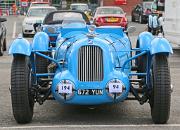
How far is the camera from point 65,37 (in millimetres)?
8531

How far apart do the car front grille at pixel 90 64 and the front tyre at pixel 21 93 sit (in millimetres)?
714

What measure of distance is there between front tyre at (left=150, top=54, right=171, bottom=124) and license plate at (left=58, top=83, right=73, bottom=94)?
3.59 feet

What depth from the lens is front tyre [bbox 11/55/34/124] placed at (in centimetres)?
689

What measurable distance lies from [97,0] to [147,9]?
1831 cm

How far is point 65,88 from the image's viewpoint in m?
6.82

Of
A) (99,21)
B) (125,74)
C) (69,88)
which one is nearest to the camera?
(69,88)

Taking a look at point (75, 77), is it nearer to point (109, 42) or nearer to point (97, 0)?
point (109, 42)

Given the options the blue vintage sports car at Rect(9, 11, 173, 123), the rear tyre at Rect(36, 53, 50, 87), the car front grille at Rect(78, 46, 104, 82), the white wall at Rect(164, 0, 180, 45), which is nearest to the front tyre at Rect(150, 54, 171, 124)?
the blue vintage sports car at Rect(9, 11, 173, 123)

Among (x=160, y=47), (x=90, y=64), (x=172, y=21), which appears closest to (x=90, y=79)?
(x=90, y=64)

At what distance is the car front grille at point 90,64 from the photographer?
6930 mm

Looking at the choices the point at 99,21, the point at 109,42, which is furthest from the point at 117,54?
the point at 99,21

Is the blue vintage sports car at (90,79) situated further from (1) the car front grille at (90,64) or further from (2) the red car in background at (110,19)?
(2) the red car in background at (110,19)

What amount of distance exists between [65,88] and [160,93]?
1231 mm

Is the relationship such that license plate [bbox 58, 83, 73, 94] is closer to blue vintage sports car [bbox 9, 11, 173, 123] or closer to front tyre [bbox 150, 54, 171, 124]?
blue vintage sports car [bbox 9, 11, 173, 123]
